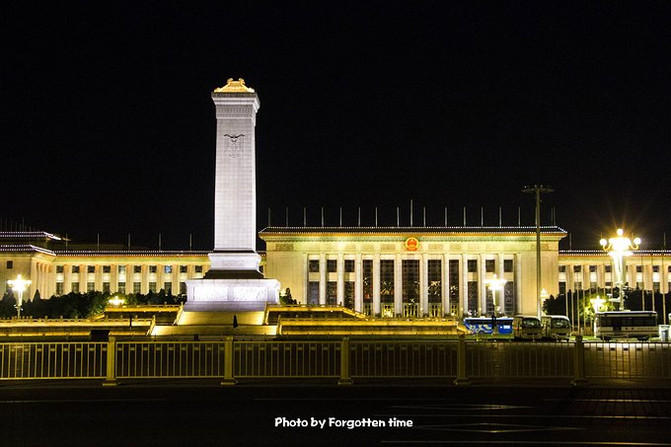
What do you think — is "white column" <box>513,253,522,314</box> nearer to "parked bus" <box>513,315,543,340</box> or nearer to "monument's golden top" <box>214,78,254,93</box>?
"parked bus" <box>513,315,543,340</box>

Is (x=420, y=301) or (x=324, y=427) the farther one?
(x=420, y=301)

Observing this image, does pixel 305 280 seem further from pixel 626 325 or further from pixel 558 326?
pixel 626 325

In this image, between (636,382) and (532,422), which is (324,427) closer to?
(532,422)

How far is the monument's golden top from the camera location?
56.4m

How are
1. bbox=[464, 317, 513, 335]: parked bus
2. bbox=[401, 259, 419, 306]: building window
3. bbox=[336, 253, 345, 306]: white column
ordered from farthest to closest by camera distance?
bbox=[401, 259, 419, 306]: building window < bbox=[336, 253, 345, 306]: white column < bbox=[464, 317, 513, 335]: parked bus

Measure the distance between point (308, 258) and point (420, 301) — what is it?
43.0 feet

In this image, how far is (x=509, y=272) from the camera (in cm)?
9712

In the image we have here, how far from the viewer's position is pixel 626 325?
175ft

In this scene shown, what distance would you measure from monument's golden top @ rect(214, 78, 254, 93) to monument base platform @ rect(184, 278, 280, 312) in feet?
39.5

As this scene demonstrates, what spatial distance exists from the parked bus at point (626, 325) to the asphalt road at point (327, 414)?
33700 mm

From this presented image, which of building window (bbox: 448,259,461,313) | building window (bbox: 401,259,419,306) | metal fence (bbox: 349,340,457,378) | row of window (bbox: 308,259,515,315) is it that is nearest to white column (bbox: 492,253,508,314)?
row of window (bbox: 308,259,515,315)

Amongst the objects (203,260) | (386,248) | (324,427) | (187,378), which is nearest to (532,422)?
(324,427)

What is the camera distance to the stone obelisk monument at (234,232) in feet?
180

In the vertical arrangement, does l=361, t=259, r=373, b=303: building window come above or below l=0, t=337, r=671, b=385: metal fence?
above
